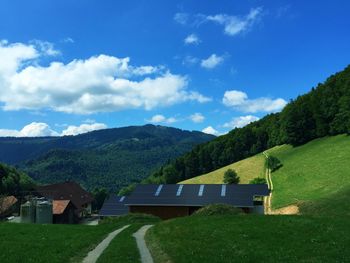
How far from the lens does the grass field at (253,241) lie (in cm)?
1881

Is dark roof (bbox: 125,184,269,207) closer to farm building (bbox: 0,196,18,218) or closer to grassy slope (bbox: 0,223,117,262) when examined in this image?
grassy slope (bbox: 0,223,117,262)

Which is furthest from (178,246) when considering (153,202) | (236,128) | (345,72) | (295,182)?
(236,128)

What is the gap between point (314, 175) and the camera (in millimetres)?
89188

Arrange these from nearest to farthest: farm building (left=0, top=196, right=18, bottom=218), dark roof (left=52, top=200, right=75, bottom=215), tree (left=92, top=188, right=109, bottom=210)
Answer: dark roof (left=52, top=200, right=75, bottom=215), farm building (left=0, top=196, right=18, bottom=218), tree (left=92, top=188, right=109, bottom=210)

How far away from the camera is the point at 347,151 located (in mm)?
96500

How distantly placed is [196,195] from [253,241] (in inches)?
1468

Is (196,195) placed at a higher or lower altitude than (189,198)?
higher

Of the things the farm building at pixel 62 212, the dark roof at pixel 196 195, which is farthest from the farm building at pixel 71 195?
the dark roof at pixel 196 195

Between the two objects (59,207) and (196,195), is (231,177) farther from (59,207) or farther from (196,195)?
(196,195)

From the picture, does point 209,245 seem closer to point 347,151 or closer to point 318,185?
point 318,185

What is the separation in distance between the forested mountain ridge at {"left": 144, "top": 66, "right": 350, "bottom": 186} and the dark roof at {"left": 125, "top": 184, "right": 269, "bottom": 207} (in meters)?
56.9

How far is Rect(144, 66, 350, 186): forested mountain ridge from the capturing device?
11900 centimetres

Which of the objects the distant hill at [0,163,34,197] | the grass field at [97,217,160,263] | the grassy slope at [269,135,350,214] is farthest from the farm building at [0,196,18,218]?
the grass field at [97,217,160,263]

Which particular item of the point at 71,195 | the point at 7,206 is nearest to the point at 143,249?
the point at 7,206
